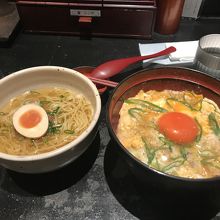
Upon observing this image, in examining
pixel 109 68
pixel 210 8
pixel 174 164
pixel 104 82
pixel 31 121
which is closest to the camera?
pixel 174 164

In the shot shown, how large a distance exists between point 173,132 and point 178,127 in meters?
0.03

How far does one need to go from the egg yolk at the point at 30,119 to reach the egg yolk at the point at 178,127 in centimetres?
50

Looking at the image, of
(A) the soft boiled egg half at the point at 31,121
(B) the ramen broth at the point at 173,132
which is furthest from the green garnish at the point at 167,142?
(A) the soft boiled egg half at the point at 31,121

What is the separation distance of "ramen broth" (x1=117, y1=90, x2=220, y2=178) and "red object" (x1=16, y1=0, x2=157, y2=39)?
2.19ft

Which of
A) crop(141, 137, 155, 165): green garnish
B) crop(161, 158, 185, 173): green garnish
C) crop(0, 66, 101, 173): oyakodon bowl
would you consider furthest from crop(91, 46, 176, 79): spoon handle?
crop(161, 158, 185, 173): green garnish

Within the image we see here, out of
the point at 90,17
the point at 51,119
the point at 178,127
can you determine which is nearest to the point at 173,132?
the point at 178,127

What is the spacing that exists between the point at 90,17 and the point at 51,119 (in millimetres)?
822

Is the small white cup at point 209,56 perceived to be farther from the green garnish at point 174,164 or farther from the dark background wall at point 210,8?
the green garnish at point 174,164

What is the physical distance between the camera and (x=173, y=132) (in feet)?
3.42

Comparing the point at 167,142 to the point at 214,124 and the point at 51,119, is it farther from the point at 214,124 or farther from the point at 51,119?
the point at 51,119

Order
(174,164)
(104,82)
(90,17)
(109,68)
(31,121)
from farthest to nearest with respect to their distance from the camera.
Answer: (90,17) → (109,68) → (104,82) → (31,121) → (174,164)

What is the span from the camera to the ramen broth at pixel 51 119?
41.0 inches

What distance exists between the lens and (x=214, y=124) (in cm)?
110

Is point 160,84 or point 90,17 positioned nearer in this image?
point 160,84
